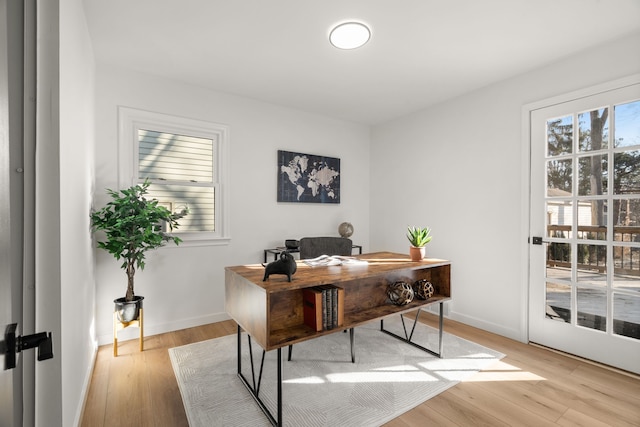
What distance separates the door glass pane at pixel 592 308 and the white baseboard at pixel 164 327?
131 inches

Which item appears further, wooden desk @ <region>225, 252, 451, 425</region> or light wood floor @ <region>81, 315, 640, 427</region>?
light wood floor @ <region>81, 315, 640, 427</region>

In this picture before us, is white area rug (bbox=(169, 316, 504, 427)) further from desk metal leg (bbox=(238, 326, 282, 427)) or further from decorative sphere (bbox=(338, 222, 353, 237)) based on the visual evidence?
decorative sphere (bbox=(338, 222, 353, 237))

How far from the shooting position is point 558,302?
2678 millimetres

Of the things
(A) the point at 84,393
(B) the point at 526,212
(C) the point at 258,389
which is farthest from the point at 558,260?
(A) the point at 84,393

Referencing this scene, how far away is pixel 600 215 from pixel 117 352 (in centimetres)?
409

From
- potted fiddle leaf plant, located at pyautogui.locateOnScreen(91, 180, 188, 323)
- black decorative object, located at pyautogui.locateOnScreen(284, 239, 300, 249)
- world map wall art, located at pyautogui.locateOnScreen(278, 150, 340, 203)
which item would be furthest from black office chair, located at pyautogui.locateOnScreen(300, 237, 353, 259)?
potted fiddle leaf plant, located at pyautogui.locateOnScreen(91, 180, 188, 323)

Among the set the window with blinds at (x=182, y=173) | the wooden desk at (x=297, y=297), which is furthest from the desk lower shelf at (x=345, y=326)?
the window with blinds at (x=182, y=173)

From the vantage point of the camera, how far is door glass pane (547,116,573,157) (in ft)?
8.59

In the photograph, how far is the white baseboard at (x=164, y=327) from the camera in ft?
9.10

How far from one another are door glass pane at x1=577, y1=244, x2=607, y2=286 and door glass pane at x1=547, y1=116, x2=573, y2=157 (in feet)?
2.71

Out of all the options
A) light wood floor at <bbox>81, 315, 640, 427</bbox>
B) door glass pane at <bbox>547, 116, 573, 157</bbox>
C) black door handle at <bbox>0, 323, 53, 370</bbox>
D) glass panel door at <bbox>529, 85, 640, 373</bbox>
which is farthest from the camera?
door glass pane at <bbox>547, 116, 573, 157</bbox>

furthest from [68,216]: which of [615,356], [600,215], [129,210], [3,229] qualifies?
[615,356]

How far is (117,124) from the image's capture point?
2.79 meters

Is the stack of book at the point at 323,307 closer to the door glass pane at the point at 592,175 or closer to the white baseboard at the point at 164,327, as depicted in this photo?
the white baseboard at the point at 164,327
